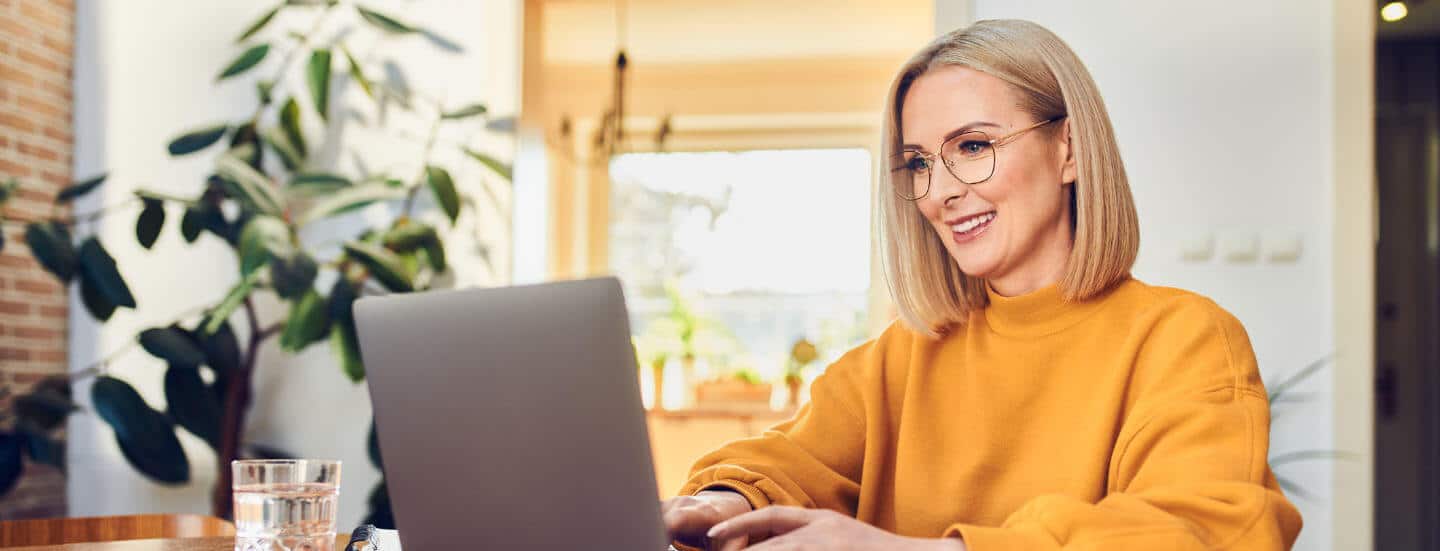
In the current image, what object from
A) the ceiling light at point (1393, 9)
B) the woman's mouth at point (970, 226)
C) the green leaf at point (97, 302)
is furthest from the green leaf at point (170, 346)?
the ceiling light at point (1393, 9)

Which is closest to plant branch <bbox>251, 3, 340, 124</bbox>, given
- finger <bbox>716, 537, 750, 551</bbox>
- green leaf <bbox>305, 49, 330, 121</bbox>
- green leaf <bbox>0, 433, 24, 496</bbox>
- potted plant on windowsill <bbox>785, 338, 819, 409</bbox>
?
green leaf <bbox>305, 49, 330, 121</bbox>

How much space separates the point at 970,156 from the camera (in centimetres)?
129

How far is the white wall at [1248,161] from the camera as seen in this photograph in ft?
10.9

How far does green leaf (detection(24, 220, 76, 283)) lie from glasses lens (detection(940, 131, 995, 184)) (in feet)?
8.93

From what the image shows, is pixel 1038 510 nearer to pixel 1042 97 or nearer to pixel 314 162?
pixel 1042 97

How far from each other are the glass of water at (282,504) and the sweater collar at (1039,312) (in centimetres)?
73

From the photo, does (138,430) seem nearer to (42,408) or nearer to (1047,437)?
(42,408)

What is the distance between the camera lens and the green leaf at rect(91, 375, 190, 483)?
3.34 meters

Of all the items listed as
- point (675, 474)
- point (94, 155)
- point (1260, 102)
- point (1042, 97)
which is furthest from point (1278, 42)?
point (94, 155)

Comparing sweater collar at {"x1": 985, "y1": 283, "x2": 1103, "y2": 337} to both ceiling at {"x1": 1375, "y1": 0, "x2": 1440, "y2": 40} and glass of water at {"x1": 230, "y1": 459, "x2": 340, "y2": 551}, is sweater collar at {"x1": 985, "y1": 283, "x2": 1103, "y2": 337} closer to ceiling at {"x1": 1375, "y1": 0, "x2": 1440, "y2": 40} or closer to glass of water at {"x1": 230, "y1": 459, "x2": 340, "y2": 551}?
glass of water at {"x1": 230, "y1": 459, "x2": 340, "y2": 551}

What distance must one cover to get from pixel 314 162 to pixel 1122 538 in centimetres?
368

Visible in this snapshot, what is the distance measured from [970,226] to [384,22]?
2.88m

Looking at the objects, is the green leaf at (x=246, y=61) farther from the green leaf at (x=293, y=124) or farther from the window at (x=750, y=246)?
the window at (x=750, y=246)

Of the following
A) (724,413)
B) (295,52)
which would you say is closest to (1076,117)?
(295,52)
